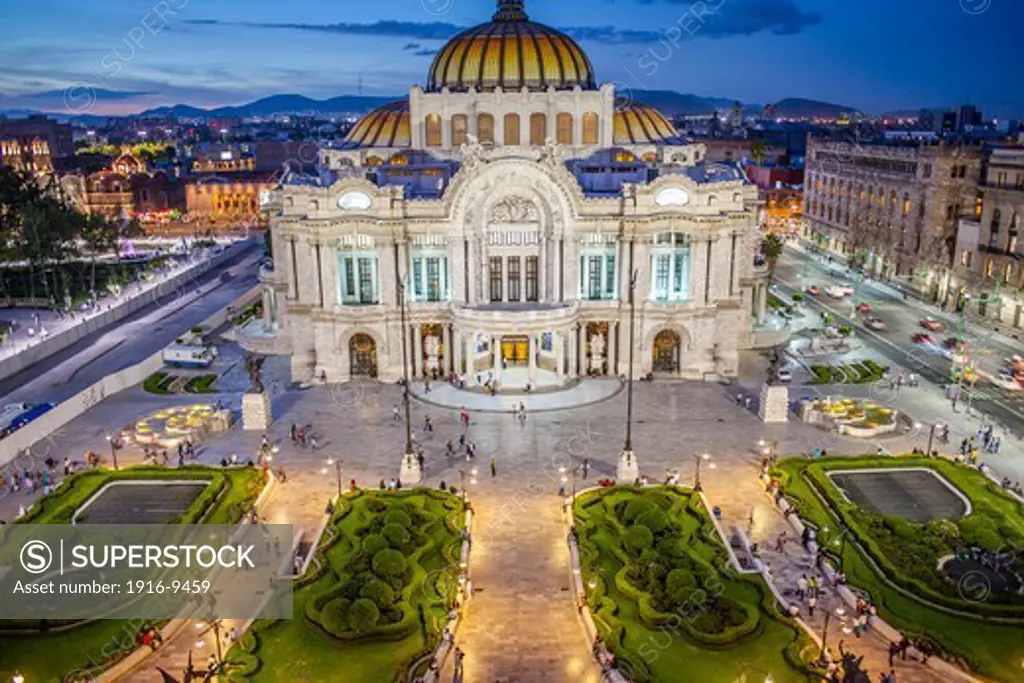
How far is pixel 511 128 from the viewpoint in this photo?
82.8 m

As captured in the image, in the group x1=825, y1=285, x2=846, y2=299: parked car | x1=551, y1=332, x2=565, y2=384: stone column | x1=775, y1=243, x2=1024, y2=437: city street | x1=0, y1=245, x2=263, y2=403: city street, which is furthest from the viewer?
x1=825, y1=285, x2=846, y2=299: parked car

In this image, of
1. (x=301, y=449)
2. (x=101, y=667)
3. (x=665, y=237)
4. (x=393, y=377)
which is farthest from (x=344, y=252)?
(x=101, y=667)

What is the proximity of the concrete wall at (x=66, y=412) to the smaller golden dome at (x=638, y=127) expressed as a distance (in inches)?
1920

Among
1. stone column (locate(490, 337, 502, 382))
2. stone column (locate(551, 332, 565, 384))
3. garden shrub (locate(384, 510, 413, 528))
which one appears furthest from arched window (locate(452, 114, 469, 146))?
garden shrub (locate(384, 510, 413, 528))

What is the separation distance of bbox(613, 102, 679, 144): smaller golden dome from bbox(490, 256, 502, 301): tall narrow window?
21.7m

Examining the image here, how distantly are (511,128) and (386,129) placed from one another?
13842 millimetres

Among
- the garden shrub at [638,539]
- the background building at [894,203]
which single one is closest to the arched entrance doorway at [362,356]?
the garden shrub at [638,539]

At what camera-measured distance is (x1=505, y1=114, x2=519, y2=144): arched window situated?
8231 cm

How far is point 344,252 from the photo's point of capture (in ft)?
238

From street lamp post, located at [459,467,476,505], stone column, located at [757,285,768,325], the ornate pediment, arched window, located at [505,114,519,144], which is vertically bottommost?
street lamp post, located at [459,467,476,505]

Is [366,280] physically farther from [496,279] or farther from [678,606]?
[678,606]

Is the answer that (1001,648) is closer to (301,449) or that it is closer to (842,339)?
(301,449)

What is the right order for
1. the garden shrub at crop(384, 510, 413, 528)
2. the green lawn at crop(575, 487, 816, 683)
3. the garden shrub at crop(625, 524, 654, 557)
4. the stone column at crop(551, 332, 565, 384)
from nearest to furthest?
the green lawn at crop(575, 487, 816, 683) → the garden shrub at crop(625, 524, 654, 557) → the garden shrub at crop(384, 510, 413, 528) → the stone column at crop(551, 332, 565, 384)

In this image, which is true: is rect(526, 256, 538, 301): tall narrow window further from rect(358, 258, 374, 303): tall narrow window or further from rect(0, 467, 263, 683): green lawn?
rect(0, 467, 263, 683): green lawn
